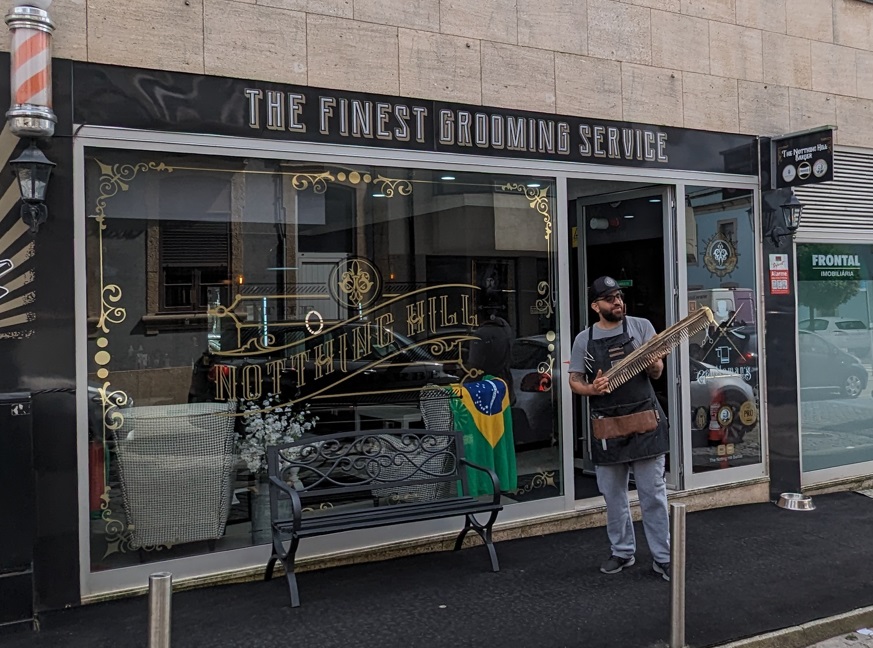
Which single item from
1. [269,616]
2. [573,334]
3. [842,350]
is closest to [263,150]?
[269,616]

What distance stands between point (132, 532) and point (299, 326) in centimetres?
169

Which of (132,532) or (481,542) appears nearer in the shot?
(132,532)

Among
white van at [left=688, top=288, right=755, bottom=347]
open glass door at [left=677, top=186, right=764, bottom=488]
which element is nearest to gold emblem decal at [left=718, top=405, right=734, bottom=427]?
open glass door at [left=677, top=186, right=764, bottom=488]

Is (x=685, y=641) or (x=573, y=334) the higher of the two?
(x=573, y=334)

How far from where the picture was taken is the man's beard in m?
5.20

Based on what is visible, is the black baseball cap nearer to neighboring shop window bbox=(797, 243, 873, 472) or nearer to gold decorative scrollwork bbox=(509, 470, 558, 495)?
gold decorative scrollwork bbox=(509, 470, 558, 495)

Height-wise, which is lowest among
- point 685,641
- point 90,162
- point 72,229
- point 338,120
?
point 685,641

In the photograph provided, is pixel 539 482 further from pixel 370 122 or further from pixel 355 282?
pixel 370 122

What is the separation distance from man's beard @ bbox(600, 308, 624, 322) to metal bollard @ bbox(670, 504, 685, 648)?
60.2 inches

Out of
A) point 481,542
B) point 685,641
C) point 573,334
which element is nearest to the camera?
point 685,641

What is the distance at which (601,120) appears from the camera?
21.6 feet

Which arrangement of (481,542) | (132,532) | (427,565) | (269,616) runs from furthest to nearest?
(481,542), (427,565), (132,532), (269,616)

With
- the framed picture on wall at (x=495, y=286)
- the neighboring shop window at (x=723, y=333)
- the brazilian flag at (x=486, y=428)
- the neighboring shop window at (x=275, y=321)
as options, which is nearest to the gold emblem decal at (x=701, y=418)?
the neighboring shop window at (x=723, y=333)

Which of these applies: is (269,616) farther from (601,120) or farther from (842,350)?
(842,350)
